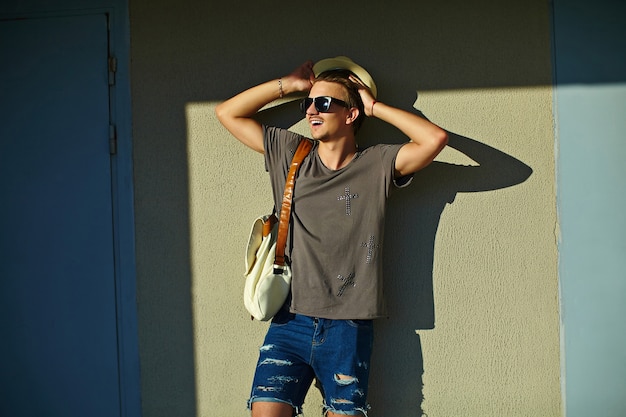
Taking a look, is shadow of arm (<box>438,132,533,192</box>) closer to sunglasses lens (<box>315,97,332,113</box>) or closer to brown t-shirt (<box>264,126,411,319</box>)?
brown t-shirt (<box>264,126,411,319</box>)

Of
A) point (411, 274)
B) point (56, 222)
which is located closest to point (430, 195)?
point (411, 274)

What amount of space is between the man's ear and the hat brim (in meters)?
0.19

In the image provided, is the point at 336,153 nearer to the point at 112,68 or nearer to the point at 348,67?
the point at 348,67

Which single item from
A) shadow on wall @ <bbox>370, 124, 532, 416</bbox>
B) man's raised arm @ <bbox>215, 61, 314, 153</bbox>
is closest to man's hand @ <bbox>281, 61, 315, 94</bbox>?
man's raised arm @ <bbox>215, 61, 314, 153</bbox>

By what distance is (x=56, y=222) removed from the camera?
4.20m

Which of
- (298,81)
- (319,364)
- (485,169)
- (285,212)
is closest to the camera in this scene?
(319,364)

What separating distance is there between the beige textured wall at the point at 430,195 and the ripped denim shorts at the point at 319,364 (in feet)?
1.53

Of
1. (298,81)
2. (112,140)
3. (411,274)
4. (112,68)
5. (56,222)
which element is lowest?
(411,274)

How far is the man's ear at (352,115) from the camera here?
366 cm

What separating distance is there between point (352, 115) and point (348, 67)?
0.31m

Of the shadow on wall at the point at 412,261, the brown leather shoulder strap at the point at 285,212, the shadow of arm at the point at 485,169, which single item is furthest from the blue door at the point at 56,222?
the shadow of arm at the point at 485,169

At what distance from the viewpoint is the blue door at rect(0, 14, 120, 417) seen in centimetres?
417

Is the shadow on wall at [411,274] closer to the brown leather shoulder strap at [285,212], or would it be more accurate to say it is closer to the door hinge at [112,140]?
the brown leather shoulder strap at [285,212]

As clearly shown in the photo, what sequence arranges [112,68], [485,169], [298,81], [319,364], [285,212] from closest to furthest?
[319,364], [285,212], [298,81], [485,169], [112,68]
